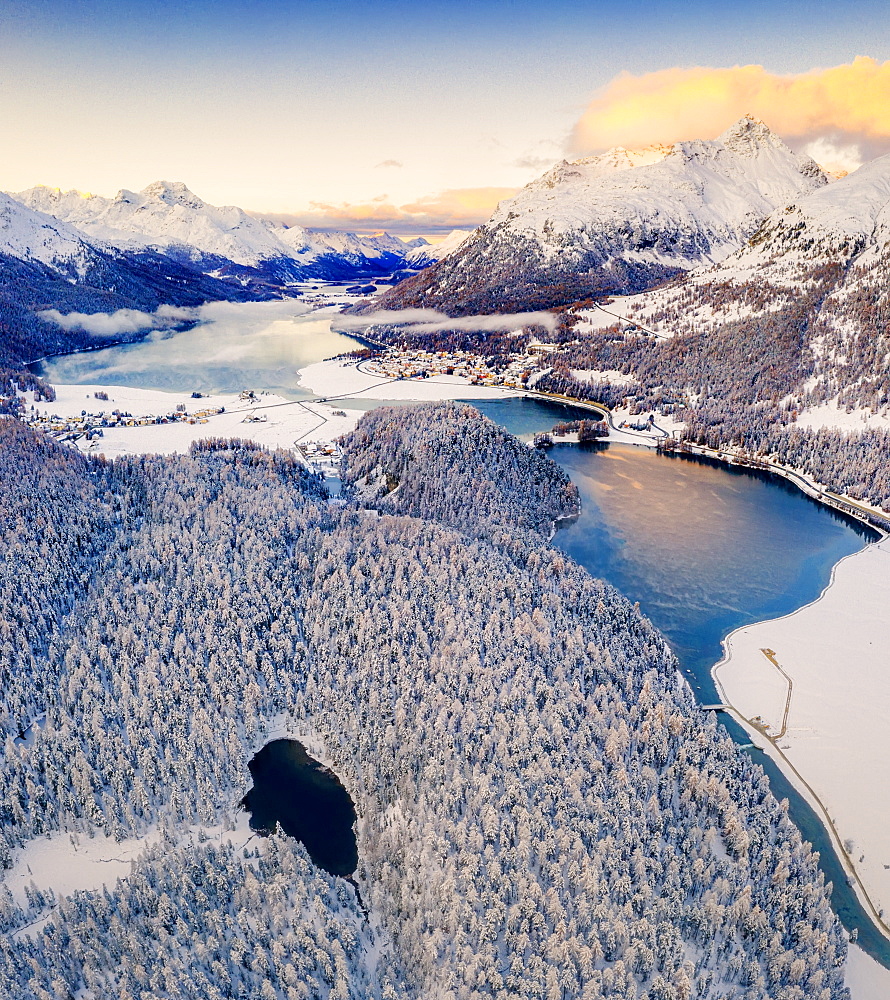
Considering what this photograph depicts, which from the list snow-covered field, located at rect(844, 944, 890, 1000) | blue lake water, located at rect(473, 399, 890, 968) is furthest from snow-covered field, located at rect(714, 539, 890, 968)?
blue lake water, located at rect(473, 399, 890, 968)

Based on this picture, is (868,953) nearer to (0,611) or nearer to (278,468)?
(0,611)

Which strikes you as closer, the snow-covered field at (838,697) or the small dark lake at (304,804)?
the small dark lake at (304,804)

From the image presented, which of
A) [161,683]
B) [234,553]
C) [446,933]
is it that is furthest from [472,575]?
[446,933]

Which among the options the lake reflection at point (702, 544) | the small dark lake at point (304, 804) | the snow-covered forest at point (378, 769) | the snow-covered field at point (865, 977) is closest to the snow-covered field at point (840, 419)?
the lake reflection at point (702, 544)

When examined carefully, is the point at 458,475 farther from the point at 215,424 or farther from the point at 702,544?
the point at 215,424

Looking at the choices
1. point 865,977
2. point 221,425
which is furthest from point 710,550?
point 221,425

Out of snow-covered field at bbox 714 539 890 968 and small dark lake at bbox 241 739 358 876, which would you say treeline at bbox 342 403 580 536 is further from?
small dark lake at bbox 241 739 358 876

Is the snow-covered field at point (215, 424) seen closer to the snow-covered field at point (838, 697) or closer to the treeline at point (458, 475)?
the treeline at point (458, 475)
